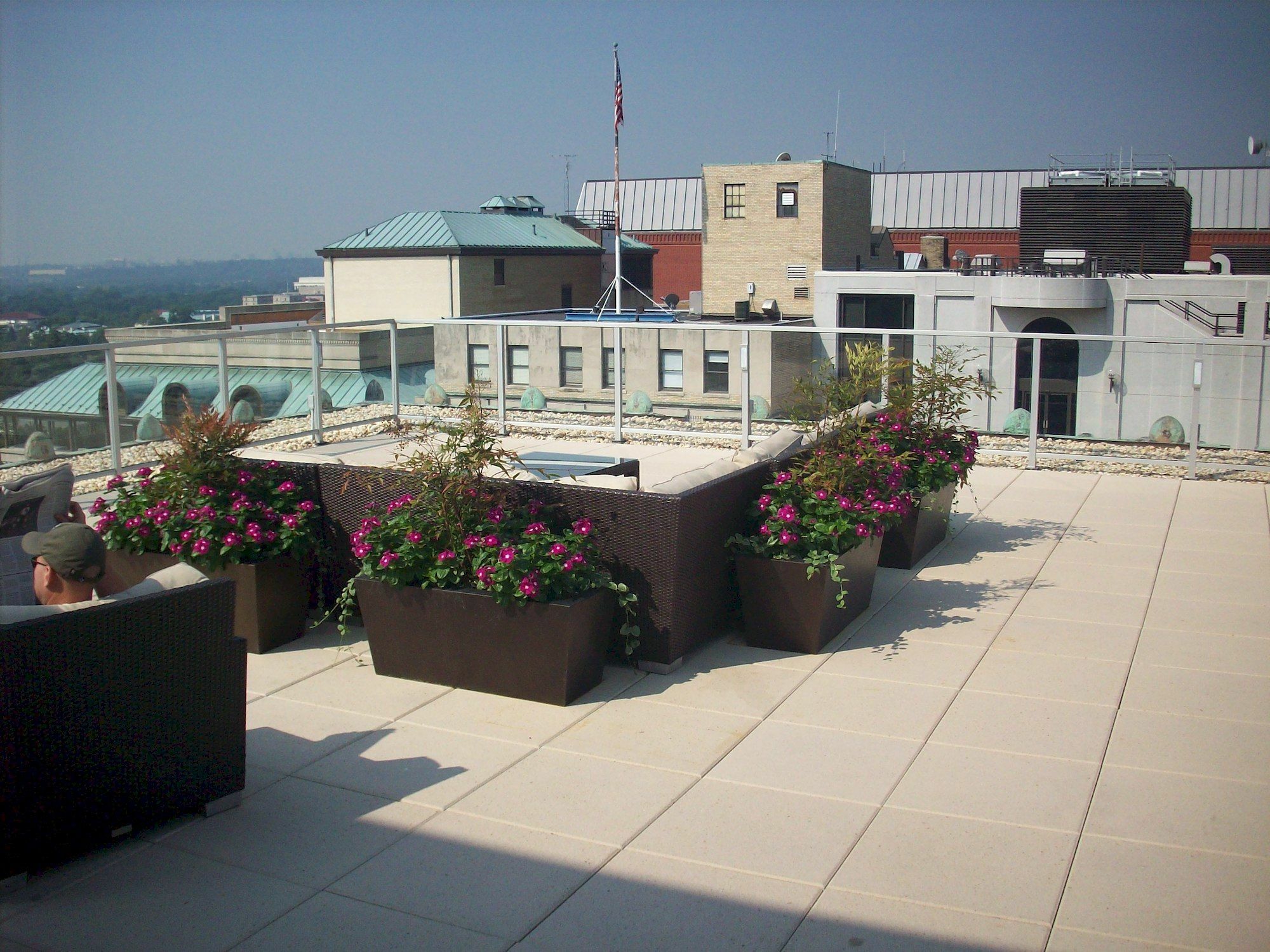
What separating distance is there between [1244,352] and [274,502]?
25.6 ft

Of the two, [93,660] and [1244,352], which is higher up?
[1244,352]

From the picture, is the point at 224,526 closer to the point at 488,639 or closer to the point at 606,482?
the point at 488,639

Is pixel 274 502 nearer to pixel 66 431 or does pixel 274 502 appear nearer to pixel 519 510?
pixel 519 510

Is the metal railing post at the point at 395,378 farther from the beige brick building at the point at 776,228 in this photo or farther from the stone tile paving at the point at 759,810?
the beige brick building at the point at 776,228

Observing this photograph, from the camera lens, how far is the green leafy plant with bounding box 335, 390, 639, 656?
13.8 feet

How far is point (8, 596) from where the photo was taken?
12.1ft

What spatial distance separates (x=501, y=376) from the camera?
11188 millimetres

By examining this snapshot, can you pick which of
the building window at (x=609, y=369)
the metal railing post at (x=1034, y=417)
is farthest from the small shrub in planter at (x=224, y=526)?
the metal railing post at (x=1034, y=417)

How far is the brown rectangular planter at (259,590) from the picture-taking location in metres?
4.81

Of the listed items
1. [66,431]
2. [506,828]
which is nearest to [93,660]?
[506,828]

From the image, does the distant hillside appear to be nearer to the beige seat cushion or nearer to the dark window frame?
the beige seat cushion

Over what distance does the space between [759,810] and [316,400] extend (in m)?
7.97

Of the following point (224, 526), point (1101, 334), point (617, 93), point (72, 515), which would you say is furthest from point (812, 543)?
point (1101, 334)

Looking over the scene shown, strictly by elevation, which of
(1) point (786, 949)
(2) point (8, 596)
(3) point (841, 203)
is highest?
(3) point (841, 203)
